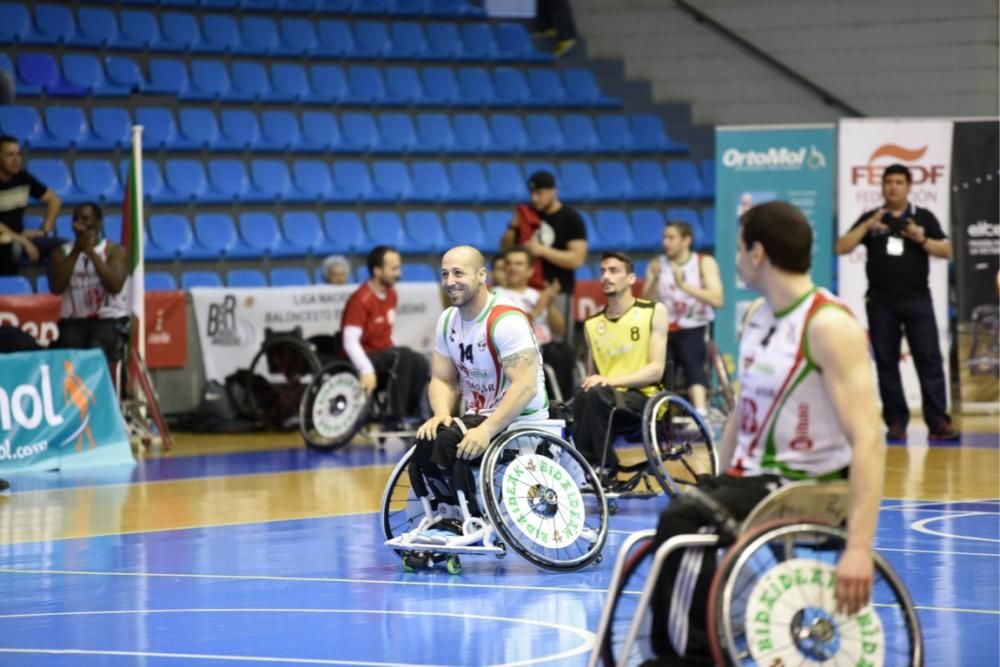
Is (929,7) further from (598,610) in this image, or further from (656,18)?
(598,610)

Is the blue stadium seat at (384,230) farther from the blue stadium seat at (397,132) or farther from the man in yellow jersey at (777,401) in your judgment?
the man in yellow jersey at (777,401)

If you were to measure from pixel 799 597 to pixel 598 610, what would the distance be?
6.62ft

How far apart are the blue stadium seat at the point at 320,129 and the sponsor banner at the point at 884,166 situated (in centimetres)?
449

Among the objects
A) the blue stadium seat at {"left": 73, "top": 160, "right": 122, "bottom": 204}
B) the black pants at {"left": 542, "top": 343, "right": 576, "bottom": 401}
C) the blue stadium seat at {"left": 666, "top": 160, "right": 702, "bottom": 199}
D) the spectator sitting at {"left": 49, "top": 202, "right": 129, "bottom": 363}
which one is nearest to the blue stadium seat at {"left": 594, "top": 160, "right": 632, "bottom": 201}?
the blue stadium seat at {"left": 666, "top": 160, "right": 702, "bottom": 199}

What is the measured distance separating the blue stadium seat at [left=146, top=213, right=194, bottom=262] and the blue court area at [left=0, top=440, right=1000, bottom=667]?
4.68 m

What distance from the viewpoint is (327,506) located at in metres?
8.67

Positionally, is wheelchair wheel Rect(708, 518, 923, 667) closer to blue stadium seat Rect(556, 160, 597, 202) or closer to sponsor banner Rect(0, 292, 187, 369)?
sponsor banner Rect(0, 292, 187, 369)

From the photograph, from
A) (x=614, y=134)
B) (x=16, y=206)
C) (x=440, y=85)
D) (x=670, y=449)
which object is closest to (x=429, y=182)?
(x=440, y=85)

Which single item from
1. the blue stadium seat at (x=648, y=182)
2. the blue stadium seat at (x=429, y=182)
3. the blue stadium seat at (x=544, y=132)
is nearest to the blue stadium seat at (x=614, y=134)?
the blue stadium seat at (x=648, y=182)

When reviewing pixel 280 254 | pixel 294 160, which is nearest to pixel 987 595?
pixel 280 254

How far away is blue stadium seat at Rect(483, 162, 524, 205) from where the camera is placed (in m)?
15.2

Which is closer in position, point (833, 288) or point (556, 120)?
point (833, 288)

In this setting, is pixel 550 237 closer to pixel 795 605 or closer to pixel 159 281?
pixel 159 281

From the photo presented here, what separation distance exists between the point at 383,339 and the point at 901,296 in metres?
3.50
